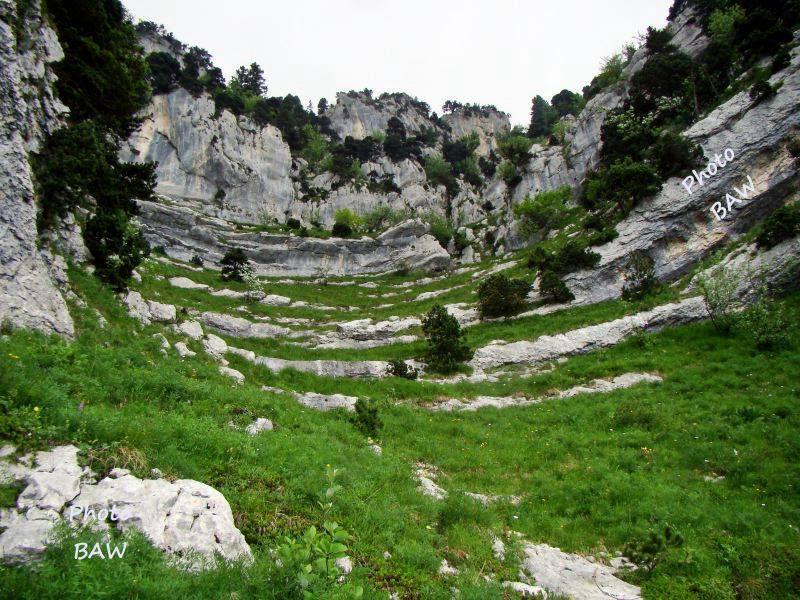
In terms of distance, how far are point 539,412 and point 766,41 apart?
45031 mm

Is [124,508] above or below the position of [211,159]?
below

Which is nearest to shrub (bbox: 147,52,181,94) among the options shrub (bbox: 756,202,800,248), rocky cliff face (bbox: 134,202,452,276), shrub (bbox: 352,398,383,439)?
rocky cliff face (bbox: 134,202,452,276)

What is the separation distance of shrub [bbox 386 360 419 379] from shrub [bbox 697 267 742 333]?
54.5 ft

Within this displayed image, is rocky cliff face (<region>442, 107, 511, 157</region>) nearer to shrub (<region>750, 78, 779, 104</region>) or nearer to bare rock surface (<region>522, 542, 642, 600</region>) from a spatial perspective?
shrub (<region>750, 78, 779, 104</region>)

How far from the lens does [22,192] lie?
11961 millimetres

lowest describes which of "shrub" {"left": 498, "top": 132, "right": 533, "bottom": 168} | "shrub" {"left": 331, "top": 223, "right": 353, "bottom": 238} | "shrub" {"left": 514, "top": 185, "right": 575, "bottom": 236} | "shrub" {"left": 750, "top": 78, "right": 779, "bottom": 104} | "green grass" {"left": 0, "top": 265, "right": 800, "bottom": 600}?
"green grass" {"left": 0, "top": 265, "right": 800, "bottom": 600}

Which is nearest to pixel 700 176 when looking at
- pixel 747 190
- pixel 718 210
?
pixel 747 190

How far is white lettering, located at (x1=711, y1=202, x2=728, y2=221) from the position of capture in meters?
27.7

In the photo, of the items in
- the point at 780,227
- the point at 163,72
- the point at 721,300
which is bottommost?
the point at 721,300

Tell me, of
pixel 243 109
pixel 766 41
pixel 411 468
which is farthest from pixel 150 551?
pixel 243 109

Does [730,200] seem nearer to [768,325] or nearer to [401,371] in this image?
[768,325]

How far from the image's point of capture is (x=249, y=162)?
270 ft

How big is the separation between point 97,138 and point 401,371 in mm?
19082

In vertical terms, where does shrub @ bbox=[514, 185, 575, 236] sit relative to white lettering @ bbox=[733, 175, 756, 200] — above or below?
above
